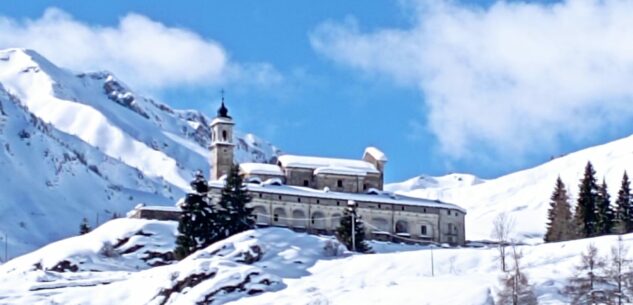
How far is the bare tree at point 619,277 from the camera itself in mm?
69375

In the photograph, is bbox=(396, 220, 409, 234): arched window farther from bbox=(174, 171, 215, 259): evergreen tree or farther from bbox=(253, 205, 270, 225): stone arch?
bbox=(174, 171, 215, 259): evergreen tree

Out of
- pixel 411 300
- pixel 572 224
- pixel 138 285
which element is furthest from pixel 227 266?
pixel 572 224

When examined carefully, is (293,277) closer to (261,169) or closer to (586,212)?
(586,212)

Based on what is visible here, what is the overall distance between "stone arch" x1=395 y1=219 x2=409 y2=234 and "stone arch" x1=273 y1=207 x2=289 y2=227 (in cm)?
957

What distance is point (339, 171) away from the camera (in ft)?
404

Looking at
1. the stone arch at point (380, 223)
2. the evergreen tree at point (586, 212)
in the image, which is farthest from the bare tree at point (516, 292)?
the stone arch at point (380, 223)

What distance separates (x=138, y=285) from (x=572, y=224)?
3841 cm

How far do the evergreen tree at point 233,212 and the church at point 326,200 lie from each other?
1034cm

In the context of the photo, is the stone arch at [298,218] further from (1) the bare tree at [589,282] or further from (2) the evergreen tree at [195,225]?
(1) the bare tree at [589,282]

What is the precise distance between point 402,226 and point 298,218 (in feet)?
29.7

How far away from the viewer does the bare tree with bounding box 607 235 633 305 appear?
69.4 metres

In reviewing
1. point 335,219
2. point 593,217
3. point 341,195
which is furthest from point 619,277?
point 341,195

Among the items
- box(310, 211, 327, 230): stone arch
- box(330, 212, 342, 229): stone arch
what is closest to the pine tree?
box(330, 212, 342, 229): stone arch

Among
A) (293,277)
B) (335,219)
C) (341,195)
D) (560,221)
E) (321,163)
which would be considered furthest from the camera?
(321,163)
